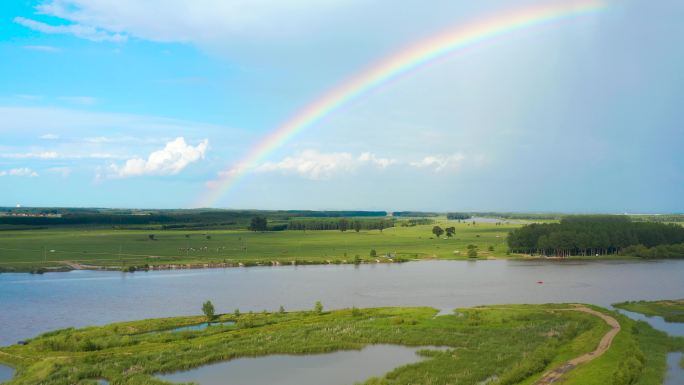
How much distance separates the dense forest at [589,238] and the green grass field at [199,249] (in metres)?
5.67

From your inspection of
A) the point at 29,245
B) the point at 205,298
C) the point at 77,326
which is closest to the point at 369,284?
the point at 205,298

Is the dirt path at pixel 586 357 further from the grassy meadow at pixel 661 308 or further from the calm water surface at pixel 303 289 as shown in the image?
the calm water surface at pixel 303 289

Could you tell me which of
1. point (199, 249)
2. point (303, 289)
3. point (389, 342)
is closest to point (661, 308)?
point (389, 342)

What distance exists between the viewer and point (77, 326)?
133ft

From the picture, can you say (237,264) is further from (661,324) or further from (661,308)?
(661,324)

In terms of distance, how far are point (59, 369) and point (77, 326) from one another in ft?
45.8

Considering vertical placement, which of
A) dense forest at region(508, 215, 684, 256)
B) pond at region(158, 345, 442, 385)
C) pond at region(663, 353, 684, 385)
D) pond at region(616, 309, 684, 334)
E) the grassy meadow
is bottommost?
pond at region(158, 345, 442, 385)

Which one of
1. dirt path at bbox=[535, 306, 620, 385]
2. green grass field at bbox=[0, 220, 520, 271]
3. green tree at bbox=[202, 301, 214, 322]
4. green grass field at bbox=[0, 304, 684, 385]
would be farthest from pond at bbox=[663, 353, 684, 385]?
green grass field at bbox=[0, 220, 520, 271]

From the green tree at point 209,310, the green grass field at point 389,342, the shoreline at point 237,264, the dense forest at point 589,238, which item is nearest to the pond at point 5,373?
the green grass field at point 389,342

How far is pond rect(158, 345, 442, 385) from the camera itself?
27031mm

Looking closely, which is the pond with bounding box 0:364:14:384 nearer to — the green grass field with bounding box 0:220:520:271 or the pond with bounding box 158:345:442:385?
the pond with bounding box 158:345:442:385

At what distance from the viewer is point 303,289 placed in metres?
58.0

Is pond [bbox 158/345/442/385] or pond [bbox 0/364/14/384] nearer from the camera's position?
pond [bbox 158/345/442/385]

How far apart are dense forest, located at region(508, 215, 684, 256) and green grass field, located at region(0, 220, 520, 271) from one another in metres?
5.67
